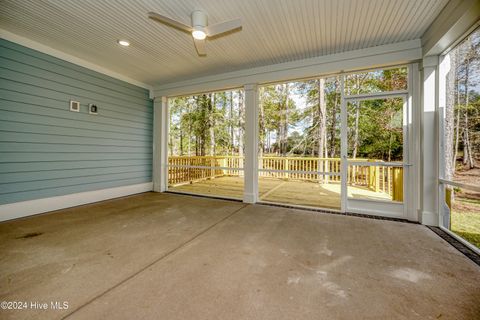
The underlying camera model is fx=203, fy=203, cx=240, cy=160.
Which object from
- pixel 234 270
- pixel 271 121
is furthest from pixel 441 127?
pixel 271 121

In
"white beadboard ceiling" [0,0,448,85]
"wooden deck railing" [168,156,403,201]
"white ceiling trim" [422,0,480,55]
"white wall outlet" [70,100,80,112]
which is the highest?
"white beadboard ceiling" [0,0,448,85]

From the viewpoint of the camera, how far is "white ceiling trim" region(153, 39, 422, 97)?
304 centimetres

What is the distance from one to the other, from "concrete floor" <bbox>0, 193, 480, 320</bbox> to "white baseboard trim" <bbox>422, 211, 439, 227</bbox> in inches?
7.2

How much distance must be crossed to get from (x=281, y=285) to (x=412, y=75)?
358 cm

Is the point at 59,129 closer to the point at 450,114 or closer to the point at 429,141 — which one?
the point at 429,141

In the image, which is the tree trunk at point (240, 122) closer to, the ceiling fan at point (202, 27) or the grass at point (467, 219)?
the ceiling fan at point (202, 27)

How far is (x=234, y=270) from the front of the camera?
1.77 m

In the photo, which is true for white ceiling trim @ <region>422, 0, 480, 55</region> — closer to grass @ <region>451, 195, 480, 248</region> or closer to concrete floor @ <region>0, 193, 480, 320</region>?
Answer: grass @ <region>451, 195, 480, 248</region>

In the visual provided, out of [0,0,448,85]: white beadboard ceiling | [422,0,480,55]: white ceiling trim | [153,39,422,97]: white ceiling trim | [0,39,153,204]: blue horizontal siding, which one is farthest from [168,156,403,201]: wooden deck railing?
[0,0,448,85]: white beadboard ceiling

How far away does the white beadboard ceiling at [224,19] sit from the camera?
232 centimetres

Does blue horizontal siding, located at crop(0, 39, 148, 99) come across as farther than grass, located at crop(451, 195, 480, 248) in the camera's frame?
Yes

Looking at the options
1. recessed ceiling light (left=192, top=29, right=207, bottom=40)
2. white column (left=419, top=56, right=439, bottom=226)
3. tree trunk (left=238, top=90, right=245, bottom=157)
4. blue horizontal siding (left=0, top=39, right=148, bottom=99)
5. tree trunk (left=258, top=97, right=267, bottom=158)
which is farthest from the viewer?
tree trunk (left=238, top=90, right=245, bottom=157)

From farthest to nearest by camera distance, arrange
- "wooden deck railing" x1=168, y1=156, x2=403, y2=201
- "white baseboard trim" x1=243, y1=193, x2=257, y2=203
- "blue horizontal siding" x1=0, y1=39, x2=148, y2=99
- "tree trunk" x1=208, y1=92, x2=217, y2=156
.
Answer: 1. "tree trunk" x1=208, y1=92, x2=217, y2=156
2. "white baseboard trim" x1=243, y1=193, x2=257, y2=203
3. "wooden deck railing" x1=168, y1=156, x2=403, y2=201
4. "blue horizontal siding" x1=0, y1=39, x2=148, y2=99

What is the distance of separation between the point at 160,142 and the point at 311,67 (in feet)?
12.7
